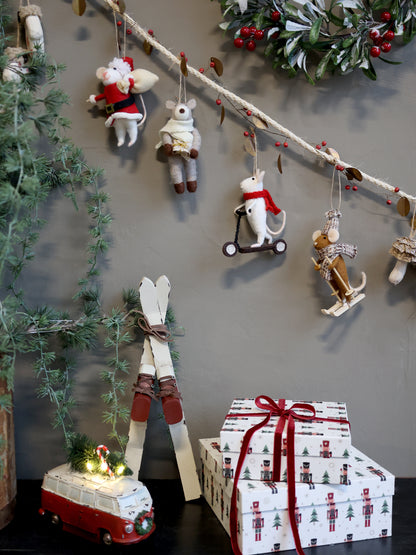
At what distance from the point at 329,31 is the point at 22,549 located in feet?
4.17

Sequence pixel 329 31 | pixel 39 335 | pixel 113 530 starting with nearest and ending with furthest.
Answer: pixel 113 530, pixel 39 335, pixel 329 31

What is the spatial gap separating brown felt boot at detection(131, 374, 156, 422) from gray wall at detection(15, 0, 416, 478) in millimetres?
125

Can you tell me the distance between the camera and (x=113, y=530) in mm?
1063

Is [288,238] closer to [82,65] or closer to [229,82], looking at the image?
[229,82]

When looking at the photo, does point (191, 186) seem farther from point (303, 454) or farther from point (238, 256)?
point (303, 454)

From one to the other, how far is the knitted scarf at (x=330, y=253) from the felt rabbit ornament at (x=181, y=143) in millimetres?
332

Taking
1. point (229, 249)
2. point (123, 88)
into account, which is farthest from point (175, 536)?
point (123, 88)

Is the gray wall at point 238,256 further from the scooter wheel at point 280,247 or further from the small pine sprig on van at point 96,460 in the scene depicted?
the small pine sprig on van at point 96,460

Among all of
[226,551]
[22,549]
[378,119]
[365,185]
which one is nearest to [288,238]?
[365,185]

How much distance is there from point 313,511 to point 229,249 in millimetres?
576

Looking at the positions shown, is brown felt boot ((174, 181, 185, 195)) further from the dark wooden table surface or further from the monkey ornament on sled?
the dark wooden table surface

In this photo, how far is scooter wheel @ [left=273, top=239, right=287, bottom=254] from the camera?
131 centimetres

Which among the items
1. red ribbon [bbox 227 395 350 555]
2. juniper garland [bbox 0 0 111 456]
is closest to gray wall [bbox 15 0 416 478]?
juniper garland [bbox 0 0 111 456]

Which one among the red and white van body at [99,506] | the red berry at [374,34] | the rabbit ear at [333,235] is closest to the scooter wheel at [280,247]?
the rabbit ear at [333,235]
